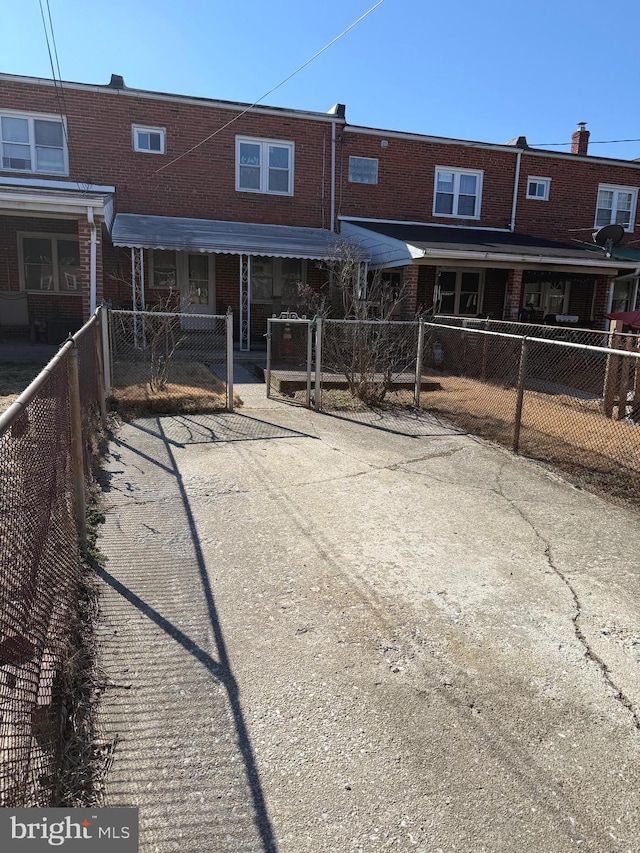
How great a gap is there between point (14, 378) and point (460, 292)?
14696 millimetres

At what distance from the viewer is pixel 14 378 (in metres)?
10.3

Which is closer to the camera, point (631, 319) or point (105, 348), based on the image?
point (105, 348)

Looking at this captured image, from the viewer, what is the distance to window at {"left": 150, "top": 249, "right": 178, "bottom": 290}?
16.9m

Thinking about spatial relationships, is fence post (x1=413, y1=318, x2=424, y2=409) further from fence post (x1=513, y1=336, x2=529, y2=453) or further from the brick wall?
the brick wall

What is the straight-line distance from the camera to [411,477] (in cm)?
621

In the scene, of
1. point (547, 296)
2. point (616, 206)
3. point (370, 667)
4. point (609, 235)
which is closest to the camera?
point (370, 667)

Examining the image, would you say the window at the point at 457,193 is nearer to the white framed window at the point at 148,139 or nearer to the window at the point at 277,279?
the window at the point at 277,279

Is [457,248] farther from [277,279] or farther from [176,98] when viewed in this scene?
[176,98]

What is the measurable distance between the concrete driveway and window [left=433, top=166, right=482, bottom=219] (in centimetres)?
1591

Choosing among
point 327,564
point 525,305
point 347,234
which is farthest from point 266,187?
point 327,564

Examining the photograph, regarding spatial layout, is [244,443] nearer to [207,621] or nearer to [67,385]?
[67,385]

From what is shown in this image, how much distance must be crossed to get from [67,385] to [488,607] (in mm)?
3299

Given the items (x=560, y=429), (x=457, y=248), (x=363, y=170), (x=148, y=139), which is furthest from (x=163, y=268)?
(x=560, y=429)

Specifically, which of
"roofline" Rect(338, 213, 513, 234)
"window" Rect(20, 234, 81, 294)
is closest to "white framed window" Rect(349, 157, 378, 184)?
"roofline" Rect(338, 213, 513, 234)
